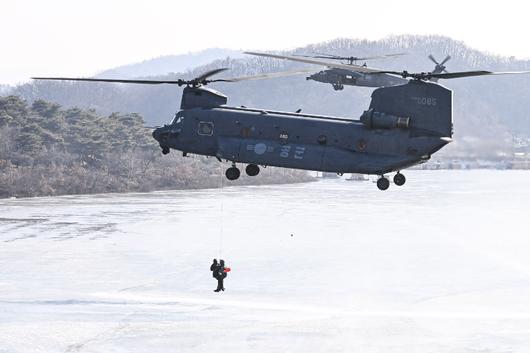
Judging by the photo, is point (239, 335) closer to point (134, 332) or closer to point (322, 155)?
point (134, 332)

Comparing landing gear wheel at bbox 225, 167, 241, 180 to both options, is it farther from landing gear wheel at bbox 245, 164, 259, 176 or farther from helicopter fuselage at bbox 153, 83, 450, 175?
landing gear wheel at bbox 245, 164, 259, 176

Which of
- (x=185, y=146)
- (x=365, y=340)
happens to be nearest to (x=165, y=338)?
(x=365, y=340)

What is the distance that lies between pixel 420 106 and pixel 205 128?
9.91 meters

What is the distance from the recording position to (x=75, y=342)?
187 m

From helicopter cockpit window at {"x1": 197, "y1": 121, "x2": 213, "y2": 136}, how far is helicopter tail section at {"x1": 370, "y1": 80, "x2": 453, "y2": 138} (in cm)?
756

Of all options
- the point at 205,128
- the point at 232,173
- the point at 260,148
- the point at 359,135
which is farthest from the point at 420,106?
the point at 205,128

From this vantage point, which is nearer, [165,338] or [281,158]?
[281,158]

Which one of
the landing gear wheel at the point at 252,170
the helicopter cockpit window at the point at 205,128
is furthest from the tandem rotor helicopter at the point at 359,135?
the helicopter cockpit window at the point at 205,128

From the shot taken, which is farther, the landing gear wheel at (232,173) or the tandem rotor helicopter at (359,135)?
the landing gear wheel at (232,173)

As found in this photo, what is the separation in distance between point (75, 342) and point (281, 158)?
514 ft

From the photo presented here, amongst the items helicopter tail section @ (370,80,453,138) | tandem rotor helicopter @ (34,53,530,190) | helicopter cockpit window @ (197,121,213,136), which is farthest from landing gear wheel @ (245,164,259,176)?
helicopter tail section @ (370,80,453,138)

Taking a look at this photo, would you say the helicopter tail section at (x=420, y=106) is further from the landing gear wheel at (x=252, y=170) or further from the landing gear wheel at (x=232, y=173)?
the landing gear wheel at (x=232, y=173)

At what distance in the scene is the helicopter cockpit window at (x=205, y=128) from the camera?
137 feet

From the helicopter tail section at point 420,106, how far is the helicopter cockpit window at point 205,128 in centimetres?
756
